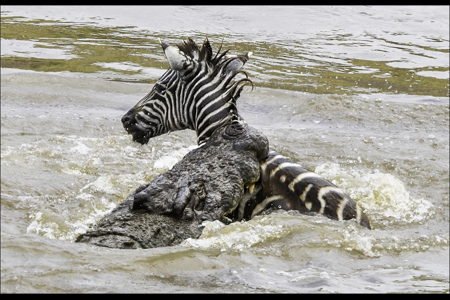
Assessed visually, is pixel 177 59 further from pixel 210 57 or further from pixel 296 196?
pixel 296 196

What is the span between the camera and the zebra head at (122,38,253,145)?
487 cm

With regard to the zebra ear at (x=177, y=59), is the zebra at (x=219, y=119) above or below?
below

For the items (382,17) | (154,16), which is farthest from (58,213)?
(382,17)

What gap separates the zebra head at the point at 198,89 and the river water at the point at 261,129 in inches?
37.5

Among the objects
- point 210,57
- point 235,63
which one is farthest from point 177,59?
point 235,63

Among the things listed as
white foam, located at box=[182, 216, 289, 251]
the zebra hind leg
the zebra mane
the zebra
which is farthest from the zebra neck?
white foam, located at box=[182, 216, 289, 251]

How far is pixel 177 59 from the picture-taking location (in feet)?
15.9

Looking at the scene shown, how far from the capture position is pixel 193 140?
7848 millimetres

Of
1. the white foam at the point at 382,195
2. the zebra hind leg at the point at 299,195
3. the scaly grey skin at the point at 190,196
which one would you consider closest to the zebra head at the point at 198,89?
the scaly grey skin at the point at 190,196

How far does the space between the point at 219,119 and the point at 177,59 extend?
596mm

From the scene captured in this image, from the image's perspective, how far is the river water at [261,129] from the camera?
12.1 ft

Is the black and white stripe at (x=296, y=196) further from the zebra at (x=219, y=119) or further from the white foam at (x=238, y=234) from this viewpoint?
the white foam at (x=238, y=234)

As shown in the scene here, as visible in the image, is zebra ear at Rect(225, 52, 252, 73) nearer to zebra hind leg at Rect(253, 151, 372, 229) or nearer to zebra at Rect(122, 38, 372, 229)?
zebra at Rect(122, 38, 372, 229)
